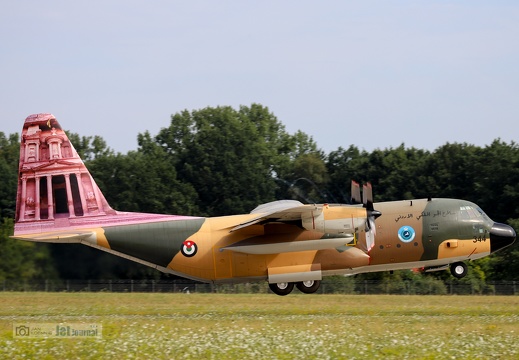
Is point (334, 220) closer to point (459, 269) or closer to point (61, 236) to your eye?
point (459, 269)

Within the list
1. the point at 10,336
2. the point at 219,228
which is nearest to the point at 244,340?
the point at 10,336

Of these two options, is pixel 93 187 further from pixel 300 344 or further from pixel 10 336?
pixel 300 344

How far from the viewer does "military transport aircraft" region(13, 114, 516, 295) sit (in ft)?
98.6

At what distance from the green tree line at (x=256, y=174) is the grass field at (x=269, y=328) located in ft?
36.4

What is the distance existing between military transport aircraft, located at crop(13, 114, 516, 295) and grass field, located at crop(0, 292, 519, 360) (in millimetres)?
1763

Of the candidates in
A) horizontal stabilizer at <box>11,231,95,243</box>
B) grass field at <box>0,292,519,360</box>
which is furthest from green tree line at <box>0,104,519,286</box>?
horizontal stabilizer at <box>11,231,95,243</box>

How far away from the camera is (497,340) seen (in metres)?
22.6

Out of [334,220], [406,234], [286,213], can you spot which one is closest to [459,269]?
[406,234]

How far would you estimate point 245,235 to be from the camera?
30234mm

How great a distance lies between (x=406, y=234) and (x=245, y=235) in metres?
5.72

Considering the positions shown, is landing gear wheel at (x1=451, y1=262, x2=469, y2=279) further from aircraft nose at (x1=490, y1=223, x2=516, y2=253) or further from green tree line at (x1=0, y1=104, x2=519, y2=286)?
green tree line at (x1=0, y1=104, x2=519, y2=286)

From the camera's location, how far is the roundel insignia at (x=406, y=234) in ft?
99.7

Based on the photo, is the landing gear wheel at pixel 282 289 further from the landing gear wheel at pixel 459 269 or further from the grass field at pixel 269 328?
the landing gear wheel at pixel 459 269

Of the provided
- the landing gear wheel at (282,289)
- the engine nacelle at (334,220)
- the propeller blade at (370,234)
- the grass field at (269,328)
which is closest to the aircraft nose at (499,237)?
the grass field at (269,328)
